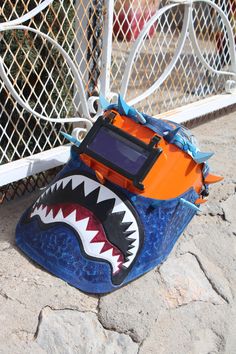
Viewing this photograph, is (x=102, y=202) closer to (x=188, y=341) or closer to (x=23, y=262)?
(x=23, y=262)

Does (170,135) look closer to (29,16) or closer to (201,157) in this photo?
(201,157)

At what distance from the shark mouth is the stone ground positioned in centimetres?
17

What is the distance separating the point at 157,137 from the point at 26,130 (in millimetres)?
920

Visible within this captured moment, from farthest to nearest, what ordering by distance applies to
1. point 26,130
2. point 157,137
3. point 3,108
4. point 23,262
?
point 26,130 < point 3,108 < point 23,262 < point 157,137

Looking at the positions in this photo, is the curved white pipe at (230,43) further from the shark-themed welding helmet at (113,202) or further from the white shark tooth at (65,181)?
the white shark tooth at (65,181)

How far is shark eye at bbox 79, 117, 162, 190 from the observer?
225cm

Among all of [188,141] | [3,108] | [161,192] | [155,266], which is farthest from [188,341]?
[3,108]

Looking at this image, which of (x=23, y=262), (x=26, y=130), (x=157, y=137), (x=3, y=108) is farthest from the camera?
(x=26, y=130)

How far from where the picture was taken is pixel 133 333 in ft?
7.56

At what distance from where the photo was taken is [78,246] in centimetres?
229

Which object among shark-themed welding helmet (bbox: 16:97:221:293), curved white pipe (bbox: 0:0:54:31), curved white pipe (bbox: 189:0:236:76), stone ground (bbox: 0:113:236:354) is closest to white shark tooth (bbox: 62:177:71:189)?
shark-themed welding helmet (bbox: 16:97:221:293)

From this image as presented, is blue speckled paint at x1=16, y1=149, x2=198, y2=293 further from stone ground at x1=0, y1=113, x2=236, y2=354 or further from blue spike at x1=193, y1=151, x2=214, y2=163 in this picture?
blue spike at x1=193, y1=151, x2=214, y2=163

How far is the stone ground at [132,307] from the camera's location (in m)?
2.18

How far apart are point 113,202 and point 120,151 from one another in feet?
0.67
